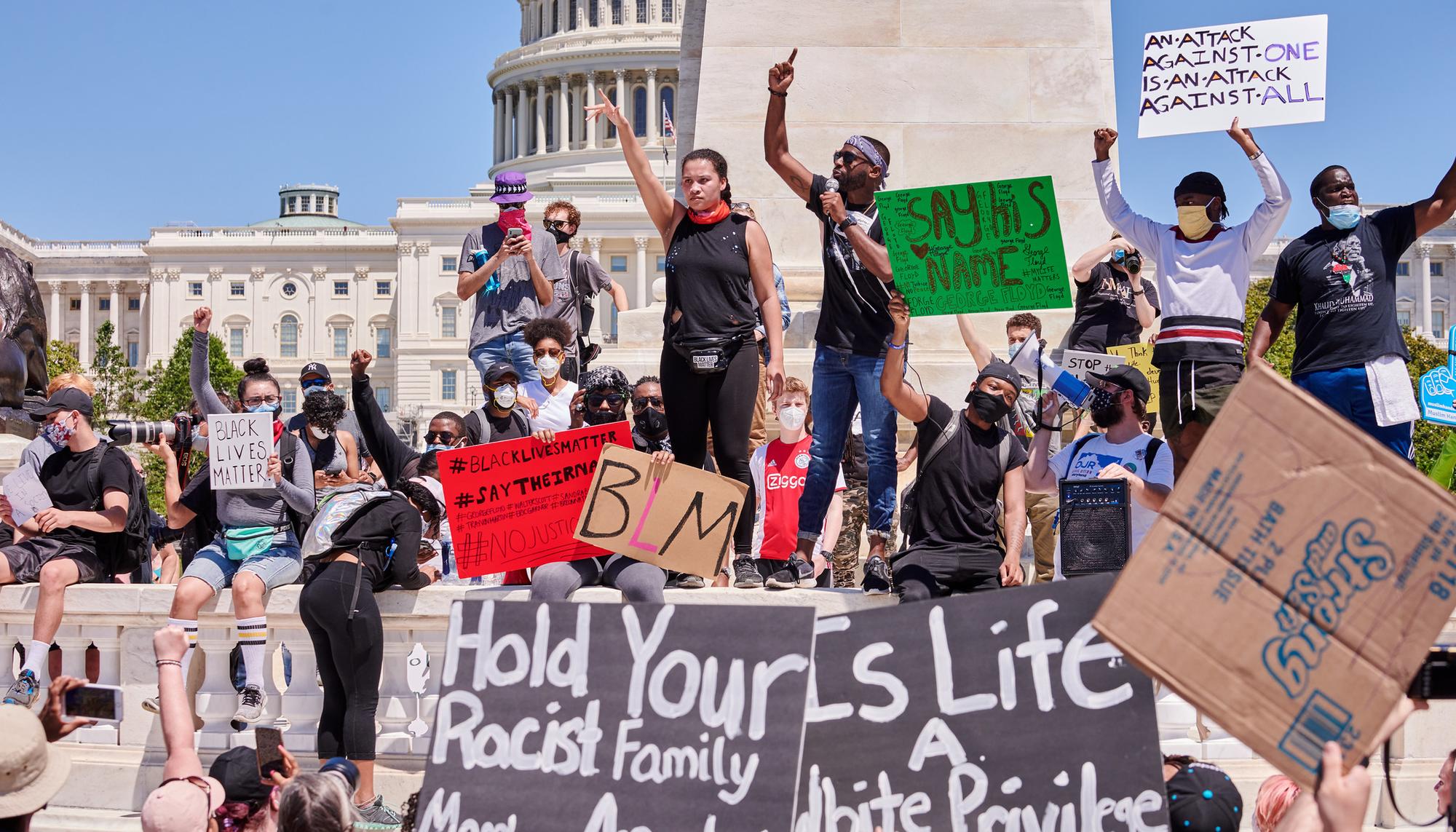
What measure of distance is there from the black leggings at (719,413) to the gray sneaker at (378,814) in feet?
6.46

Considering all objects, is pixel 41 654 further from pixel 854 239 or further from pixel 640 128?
pixel 640 128

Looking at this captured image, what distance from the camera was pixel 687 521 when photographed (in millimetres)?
7156

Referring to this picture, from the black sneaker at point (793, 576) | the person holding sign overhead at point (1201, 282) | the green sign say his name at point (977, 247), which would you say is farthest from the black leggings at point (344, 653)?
the person holding sign overhead at point (1201, 282)

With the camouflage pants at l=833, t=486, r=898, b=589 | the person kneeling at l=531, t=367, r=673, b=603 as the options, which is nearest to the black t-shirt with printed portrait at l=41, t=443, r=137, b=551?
the person kneeling at l=531, t=367, r=673, b=603

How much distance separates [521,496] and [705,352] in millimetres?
1082

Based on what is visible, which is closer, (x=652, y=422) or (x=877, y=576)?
(x=877, y=576)

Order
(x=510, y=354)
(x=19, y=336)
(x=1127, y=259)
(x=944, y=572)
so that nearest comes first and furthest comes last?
(x=944, y=572), (x=1127, y=259), (x=510, y=354), (x=19, y=336)

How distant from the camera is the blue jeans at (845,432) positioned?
7.71m

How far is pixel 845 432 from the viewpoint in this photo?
25.7 feet

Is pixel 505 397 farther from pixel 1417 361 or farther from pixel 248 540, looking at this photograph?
pixel 1417 361

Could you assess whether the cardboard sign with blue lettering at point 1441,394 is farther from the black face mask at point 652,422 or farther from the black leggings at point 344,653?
the black leggings at point 344,653

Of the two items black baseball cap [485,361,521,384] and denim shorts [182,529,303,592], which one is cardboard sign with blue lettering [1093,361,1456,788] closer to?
denim shorts [182,529,303,592]

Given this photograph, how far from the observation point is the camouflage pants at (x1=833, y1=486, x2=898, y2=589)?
8.80 meters

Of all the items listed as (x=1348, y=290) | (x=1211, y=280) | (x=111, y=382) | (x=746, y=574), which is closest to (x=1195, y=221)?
(x=1211, y=280)
